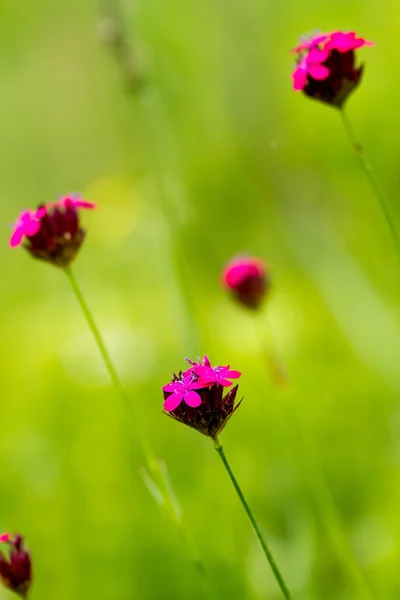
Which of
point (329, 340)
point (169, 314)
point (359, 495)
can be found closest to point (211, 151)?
point (169, 314)

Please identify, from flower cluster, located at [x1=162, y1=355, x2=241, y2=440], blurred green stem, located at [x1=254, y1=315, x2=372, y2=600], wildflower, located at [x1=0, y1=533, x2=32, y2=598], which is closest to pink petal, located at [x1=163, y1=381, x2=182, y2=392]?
flower cluster, located at [x1=162, y1=355, x2=241, y2=440]

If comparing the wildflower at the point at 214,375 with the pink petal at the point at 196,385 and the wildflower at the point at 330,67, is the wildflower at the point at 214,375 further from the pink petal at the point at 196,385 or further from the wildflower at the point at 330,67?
the wildflower at the point at 330,67

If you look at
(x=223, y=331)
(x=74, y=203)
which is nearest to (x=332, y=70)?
(x=74, y=203)

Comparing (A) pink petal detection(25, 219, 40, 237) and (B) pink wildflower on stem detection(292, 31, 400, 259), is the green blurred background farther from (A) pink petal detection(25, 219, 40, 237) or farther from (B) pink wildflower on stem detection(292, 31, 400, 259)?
(A) pink petal detection(25, 219, 40, 237)

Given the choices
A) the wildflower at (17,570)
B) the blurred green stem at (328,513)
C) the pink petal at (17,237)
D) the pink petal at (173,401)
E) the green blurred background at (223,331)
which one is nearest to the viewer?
the pink petal at (173,401)

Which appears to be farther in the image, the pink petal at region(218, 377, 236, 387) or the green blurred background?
the green blurred background

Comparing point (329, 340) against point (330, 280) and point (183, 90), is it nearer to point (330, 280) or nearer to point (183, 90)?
point (330, 280)

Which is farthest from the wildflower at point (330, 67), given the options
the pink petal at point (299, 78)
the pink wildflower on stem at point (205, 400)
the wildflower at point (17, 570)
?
the wildflower at point (17, 570)
